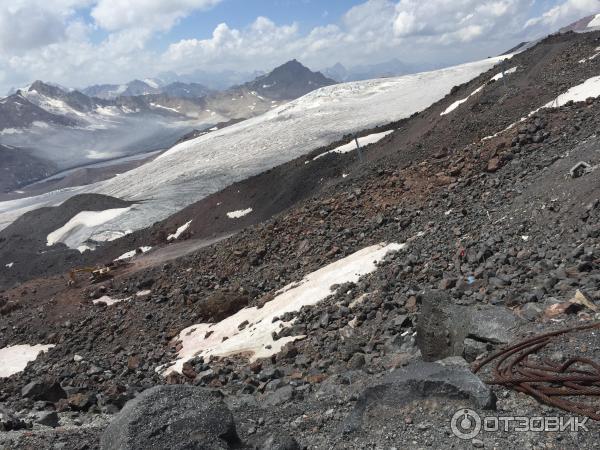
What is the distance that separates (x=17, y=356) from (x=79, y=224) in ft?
101

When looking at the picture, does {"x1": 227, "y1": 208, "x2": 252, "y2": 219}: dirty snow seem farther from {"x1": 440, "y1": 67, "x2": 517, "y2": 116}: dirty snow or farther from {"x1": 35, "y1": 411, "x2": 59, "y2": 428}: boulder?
{"x1": 35, "y1": 411, "x2": 59, "y2": 428}: boulder

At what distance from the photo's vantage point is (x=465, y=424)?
17.0ft

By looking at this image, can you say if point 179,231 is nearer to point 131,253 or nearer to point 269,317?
point 131,253

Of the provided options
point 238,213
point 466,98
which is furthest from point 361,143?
point 238,213

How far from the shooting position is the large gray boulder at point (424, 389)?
17.8 feet

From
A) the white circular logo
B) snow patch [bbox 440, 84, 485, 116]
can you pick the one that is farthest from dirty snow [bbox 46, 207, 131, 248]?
the white circular logo

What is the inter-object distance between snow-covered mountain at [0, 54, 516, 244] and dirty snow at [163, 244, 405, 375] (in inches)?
1232

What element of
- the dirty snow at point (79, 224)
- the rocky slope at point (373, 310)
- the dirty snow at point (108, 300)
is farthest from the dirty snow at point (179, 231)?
the dirty snow at point (79, 224)

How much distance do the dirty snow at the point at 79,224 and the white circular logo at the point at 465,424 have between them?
45344mm

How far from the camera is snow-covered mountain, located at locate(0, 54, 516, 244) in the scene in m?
51.7

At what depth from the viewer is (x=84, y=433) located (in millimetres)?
7340

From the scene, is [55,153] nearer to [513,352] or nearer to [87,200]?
[87,200]

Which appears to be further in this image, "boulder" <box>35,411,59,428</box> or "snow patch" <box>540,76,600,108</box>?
"snow patch" <box>540,76,600,108</box>

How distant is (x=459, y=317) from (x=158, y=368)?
360 inches
